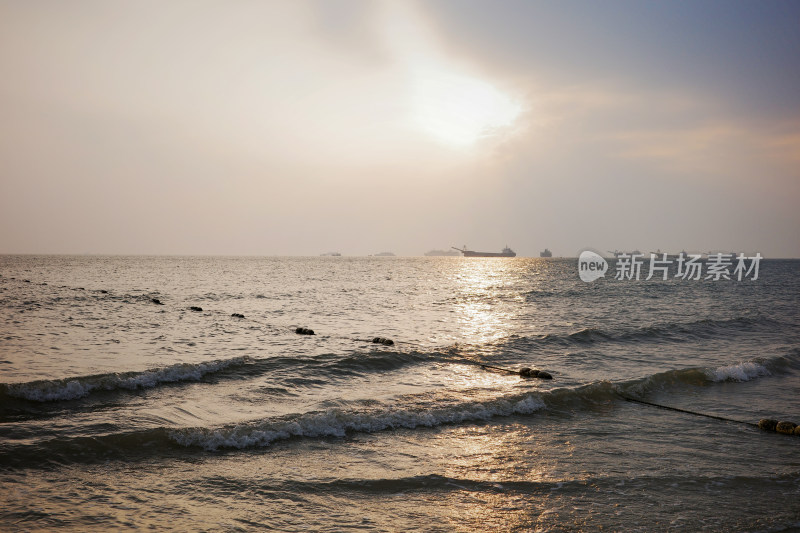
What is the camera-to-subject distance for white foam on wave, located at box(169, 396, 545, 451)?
36.9 ft

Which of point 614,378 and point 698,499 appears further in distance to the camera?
point 614,378

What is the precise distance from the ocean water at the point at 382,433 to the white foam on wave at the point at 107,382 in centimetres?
6

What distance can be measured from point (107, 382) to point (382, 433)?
30.6ft

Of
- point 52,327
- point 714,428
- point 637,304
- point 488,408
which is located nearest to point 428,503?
point 488,408

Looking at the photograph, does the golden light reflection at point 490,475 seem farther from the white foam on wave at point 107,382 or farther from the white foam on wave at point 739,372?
the white foam on wave at point 739,372

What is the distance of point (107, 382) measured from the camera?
1564 cm

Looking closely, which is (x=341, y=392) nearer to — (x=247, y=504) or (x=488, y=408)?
(x=488, y=408)

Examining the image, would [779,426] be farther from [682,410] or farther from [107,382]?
[107,382]

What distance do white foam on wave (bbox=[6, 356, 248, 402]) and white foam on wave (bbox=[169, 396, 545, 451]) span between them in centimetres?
572

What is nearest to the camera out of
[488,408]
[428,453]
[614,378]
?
[428,453]

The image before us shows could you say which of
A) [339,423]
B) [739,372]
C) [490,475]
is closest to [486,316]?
[739,372]

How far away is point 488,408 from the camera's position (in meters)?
14.9

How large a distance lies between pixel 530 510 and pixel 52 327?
1107 inches

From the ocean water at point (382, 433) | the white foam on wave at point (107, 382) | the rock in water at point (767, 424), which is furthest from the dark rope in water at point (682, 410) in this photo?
the white foam on wave at point (107, 382)
